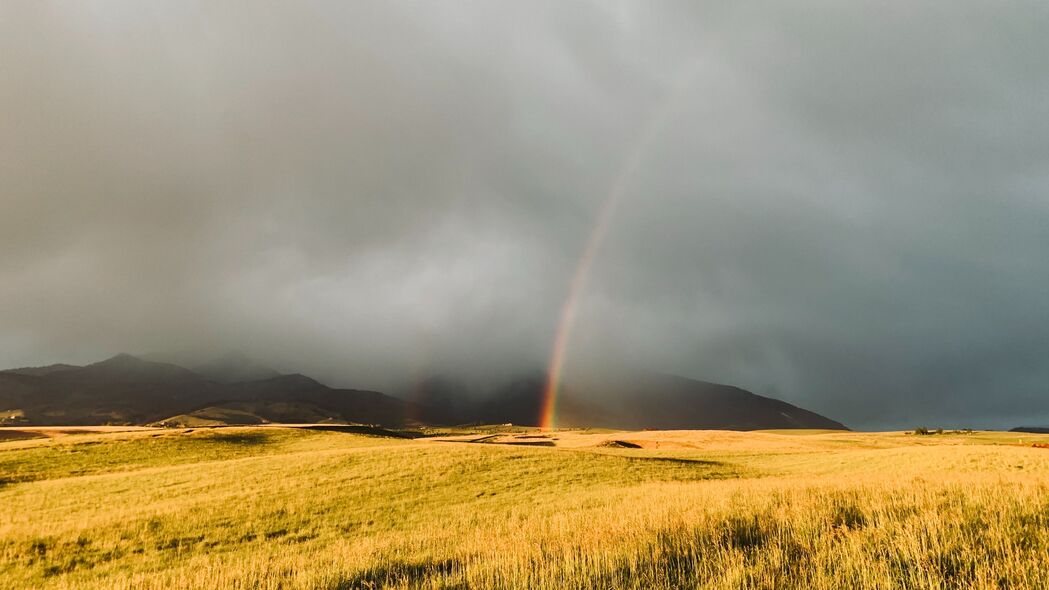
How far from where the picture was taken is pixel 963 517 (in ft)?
31.0

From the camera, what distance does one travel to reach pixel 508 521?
18.2 metres

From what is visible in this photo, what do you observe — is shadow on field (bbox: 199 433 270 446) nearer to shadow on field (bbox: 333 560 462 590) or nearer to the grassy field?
the grassy field

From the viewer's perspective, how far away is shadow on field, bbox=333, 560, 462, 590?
9.17m

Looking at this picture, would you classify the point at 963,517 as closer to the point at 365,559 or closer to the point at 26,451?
the point at 365,559

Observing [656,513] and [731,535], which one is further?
[656,513]

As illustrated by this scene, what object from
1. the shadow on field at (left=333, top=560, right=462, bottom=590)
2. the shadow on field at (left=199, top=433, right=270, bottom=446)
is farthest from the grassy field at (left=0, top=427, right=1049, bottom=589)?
the shadow on field at (left=199, top=433, right=270, bottom=446)

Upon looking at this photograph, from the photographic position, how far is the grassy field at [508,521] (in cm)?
777

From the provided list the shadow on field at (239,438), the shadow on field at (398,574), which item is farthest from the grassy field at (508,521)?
the shadow on field at (239,438)

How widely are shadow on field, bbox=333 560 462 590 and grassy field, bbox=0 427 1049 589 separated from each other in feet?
0.24

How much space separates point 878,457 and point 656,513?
1551 inches

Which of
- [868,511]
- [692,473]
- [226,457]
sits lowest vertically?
[226,457]

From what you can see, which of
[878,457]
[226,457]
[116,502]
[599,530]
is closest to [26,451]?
[226,457]

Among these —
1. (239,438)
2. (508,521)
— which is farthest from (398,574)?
(239,438)

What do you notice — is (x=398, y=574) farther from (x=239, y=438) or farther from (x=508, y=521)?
(x=239, y=438)
